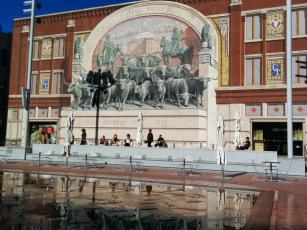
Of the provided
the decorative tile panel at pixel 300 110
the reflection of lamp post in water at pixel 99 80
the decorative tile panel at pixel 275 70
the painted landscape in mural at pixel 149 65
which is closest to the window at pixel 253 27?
the decorative tile panel at pixel 275 70

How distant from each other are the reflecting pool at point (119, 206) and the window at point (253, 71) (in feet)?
66.7

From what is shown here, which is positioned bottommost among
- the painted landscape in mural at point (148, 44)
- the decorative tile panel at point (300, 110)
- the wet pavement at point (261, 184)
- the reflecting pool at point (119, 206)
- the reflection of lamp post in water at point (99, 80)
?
the reflecting pool at point (119, 206)

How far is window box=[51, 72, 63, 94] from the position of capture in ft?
144

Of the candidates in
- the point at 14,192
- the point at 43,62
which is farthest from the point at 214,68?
the point at 14,192

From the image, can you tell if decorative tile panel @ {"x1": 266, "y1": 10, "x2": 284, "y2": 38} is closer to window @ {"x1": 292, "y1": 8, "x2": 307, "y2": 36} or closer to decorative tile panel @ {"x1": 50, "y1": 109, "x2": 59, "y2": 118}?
window @ {"x1": 292, "y1": 8, "x2": 307, "y2": 36}

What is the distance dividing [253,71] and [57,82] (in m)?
20.8

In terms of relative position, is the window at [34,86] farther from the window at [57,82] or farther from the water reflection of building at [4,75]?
the water reflection of building at [4,75]

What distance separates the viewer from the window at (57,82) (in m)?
44.0

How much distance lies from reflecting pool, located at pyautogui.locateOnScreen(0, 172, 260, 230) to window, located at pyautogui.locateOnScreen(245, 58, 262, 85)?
20.3m

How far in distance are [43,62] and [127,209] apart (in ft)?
121

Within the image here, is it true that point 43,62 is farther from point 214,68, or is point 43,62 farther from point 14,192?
point 14,192

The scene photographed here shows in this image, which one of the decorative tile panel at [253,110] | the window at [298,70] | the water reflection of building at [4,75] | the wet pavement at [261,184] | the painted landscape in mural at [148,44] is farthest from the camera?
the water reflection of building at [4,75]

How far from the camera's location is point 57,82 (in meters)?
44.3

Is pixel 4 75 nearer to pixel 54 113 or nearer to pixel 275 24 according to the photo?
pixel 54 113
